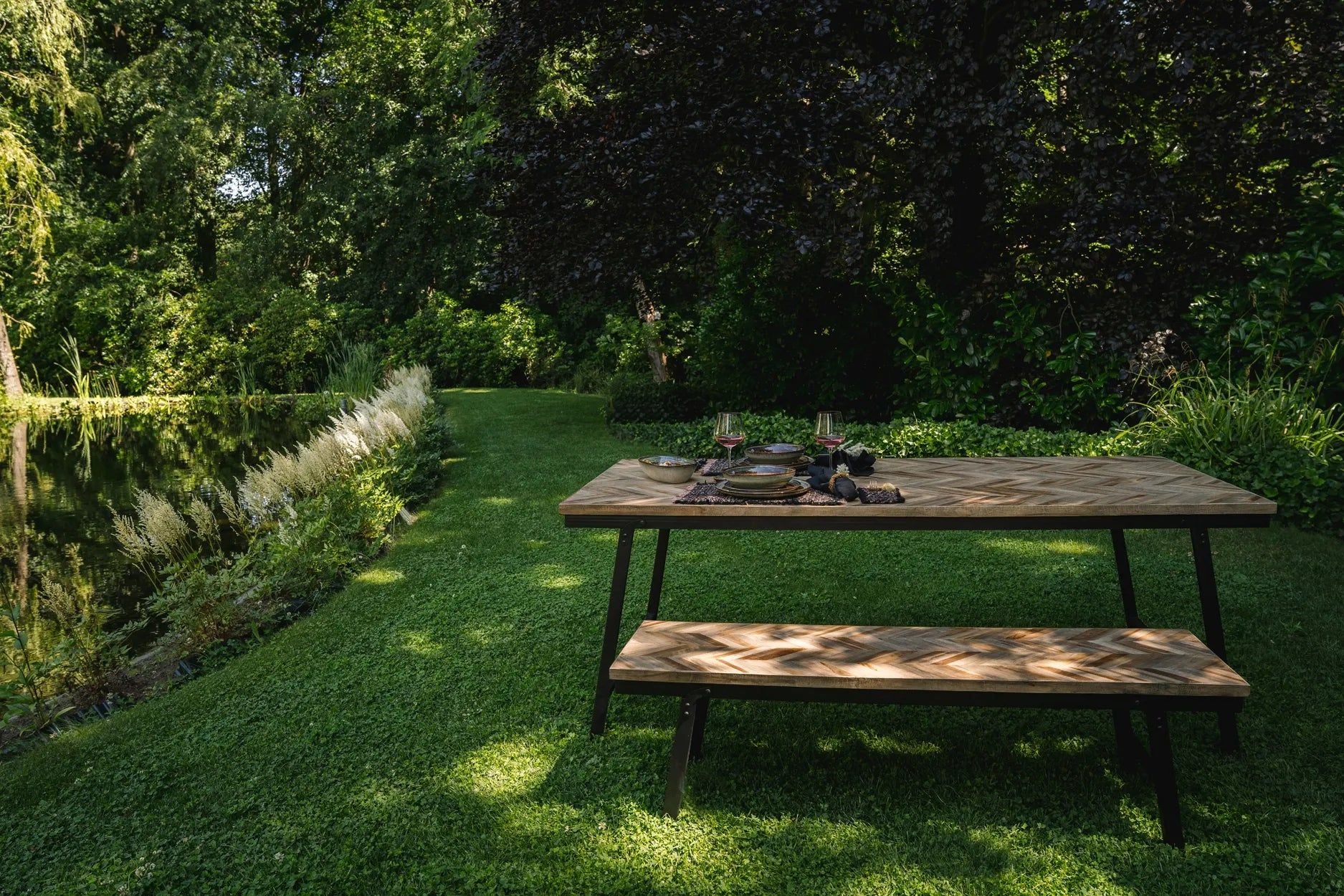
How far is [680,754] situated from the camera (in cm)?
271

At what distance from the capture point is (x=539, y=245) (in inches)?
342

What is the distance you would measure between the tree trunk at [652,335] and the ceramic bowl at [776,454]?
748 cm

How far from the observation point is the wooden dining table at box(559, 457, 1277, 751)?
8.93ft

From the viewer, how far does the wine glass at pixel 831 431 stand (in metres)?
3.41

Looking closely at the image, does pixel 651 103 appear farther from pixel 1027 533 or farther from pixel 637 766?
pixel 637 766

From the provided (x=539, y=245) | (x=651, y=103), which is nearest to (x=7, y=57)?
(x=539, y=245)

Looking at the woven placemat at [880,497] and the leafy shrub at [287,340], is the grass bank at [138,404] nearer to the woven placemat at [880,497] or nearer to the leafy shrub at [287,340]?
the leafy shrub at [287,340]

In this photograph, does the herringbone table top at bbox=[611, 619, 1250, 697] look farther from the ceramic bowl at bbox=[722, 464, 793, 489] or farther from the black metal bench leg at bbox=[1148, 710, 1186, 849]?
the ceramic bowl at bbox=[722, 464, 793, 489]

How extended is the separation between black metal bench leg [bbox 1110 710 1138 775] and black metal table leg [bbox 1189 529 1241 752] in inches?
14.7

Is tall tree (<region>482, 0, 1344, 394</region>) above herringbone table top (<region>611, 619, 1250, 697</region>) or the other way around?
above

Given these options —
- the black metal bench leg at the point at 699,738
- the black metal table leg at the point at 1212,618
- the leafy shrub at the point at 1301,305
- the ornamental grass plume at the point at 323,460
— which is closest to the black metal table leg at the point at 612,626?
the black metal bench leg at the point at 699,738

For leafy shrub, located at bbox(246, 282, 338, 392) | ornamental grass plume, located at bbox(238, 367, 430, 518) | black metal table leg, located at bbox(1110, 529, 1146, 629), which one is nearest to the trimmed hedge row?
black metal table leg, located at bbox(1110, 529, 1146, 629)

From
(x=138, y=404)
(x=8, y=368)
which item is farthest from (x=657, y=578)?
(x=138, y=404)

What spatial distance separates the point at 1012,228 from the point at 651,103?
12.1 feet
